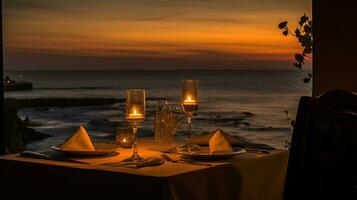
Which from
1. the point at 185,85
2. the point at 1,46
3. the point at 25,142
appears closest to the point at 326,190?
the point at 185,85

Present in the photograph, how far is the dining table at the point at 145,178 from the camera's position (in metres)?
1.61

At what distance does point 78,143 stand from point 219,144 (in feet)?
1.69

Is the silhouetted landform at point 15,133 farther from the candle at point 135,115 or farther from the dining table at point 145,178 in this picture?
the candle at point 135,115

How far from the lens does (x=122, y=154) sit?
6.85ft

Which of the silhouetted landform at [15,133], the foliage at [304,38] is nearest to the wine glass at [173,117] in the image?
the foliage at [304,38]

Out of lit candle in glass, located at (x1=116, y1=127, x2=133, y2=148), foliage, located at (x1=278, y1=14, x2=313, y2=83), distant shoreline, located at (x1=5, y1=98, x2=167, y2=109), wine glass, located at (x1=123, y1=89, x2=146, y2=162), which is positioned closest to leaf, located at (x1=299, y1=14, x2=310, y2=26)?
foliage, located at (x1=278, y1=14, x2=313, y2=83)

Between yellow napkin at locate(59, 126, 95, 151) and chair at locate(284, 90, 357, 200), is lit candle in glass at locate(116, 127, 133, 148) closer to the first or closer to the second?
yellow napkin at locate(59, 126, 95, 151)

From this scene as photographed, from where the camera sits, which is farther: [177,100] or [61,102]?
[61,102]

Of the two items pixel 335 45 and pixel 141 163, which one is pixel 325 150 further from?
pixel 335 45

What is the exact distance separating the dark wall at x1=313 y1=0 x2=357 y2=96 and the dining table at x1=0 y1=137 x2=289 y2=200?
2.16 feet

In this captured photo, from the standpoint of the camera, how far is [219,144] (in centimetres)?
205

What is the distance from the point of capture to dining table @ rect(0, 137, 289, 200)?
1605 millimetres

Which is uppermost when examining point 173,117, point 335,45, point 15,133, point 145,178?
point 335,45

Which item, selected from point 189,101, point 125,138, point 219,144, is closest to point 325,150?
point 219,144
